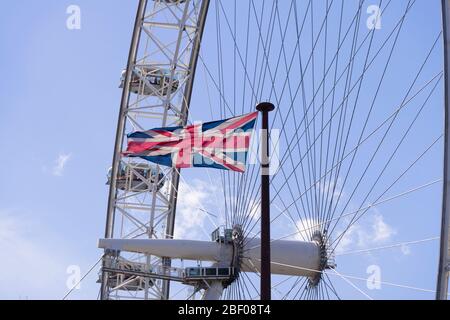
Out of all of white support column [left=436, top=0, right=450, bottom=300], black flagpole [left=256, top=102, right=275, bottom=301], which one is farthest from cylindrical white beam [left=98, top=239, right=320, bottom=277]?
white support column [left=436, top=0, right=450, bottom=300]

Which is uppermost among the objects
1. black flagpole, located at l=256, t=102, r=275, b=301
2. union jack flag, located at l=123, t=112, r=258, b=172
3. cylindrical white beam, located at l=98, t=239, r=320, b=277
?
union jack flag, located at l=123, t=112, r=258, b=172

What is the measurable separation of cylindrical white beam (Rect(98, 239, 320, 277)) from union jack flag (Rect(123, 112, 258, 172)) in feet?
8.88

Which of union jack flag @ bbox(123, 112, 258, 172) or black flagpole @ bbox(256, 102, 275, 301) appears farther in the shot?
union jack flag @ bbox(123, 112, 258, 172)

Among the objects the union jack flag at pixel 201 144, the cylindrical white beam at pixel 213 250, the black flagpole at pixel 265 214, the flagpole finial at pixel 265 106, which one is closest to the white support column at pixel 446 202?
the black flagpole at pixel 265 214

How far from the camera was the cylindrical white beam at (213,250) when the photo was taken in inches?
790

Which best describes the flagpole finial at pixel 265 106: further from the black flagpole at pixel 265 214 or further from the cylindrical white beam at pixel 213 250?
the cylindrical white beam at pixel 213 250

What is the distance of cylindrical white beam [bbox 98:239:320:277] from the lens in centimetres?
2006

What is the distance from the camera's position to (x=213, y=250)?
71.3 ft

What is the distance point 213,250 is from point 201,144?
3.97 metres

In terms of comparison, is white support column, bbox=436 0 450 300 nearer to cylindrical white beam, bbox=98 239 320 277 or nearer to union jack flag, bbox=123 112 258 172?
union jack flag, bbox=123 112 258 172

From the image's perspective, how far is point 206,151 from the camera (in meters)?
18.7
